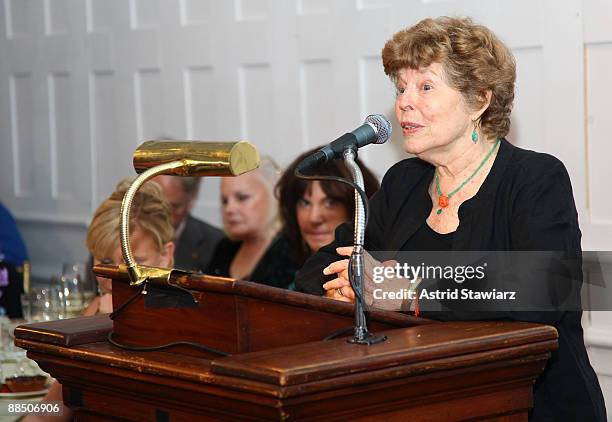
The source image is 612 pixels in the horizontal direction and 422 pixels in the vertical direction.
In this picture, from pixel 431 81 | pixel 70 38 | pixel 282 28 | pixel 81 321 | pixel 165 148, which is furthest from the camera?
pixel 70 38

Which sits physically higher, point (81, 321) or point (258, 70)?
point (258, 70)

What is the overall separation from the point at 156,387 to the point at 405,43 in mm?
1097

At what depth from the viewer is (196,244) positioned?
5.33 metres

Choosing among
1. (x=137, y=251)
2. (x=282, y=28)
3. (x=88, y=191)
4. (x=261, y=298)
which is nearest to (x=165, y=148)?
(x=261, y=298)

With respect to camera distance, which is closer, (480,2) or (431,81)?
(431,81)

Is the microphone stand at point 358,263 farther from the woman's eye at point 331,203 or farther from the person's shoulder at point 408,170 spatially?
the woman's eye at point 331,203

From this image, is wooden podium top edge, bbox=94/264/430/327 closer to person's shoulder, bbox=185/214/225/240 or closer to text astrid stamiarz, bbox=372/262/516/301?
text astrid stamiarz, bbox=372/262/516/301

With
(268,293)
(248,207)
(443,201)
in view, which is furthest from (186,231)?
(268,293)

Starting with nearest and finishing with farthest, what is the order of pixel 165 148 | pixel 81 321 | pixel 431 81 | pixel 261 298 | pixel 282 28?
pixel 261 298 → pixel 165 148 → pixel 81 321 → pixel 431 81 → pixel 282 28

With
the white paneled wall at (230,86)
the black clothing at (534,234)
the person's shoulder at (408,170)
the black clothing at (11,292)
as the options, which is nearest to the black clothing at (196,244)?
the white paneled wall at (230,86)

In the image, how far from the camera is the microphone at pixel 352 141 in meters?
2.11

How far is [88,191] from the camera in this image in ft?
20.4

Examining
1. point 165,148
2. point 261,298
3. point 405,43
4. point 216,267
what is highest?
point 405,43

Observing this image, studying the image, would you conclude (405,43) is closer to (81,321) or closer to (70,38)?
(81,321)
